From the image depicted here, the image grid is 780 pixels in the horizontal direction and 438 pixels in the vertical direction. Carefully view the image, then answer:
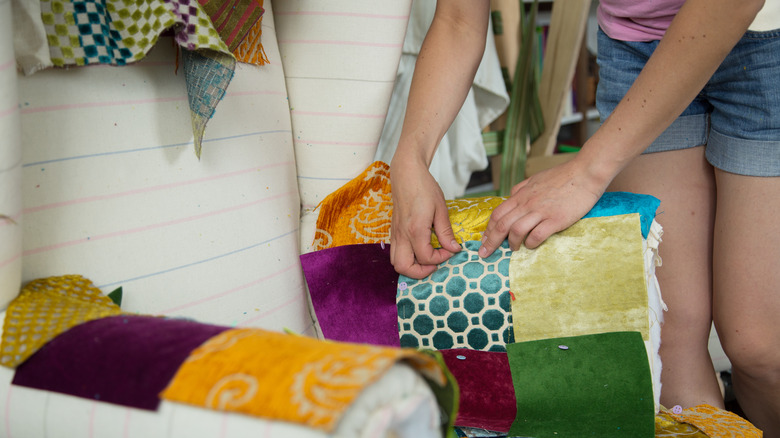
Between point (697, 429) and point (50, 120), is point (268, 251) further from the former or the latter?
point (697, 429)

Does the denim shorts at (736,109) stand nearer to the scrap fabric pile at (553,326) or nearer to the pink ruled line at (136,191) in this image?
the scrap fabric pile at (553,326)

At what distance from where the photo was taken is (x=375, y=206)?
0.87 m

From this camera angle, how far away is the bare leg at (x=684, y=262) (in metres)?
0.96

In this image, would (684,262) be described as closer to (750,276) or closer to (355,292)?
(750,276)

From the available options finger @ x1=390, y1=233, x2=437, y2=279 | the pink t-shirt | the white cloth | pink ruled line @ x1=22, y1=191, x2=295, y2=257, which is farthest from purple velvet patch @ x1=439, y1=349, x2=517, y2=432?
the white cloth

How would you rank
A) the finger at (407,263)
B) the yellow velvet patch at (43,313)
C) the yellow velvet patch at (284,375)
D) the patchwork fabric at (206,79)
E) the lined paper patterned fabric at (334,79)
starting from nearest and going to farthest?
the yellow velvet patch at (284,375) → the yellow velvet patch at (43,313) → the patchwork fabric at (206,79) → the finger at (407,263) → the lined paper patterned fabric at (334,79)

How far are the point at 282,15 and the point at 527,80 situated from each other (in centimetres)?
96

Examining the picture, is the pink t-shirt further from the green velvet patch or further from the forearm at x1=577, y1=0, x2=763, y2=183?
the green velvet patch

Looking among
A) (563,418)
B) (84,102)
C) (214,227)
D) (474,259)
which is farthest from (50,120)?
(563,418)

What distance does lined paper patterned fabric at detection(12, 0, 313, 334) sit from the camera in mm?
604

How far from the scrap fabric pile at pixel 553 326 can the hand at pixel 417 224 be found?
2 centimetres

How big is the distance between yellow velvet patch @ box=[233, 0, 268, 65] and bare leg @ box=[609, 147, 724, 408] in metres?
0.61

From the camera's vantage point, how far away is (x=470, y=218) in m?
0.78

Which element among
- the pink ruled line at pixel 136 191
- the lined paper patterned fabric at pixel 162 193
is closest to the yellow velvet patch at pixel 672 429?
the lined paper patterned fabric at pixel 162 193
